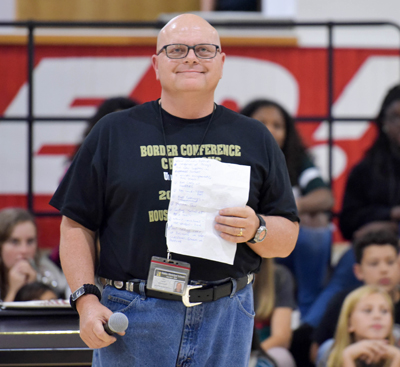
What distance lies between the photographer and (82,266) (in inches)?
63.1

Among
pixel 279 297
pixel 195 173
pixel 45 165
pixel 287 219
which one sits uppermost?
pixel 195 173

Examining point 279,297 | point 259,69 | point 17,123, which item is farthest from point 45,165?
point 279,297

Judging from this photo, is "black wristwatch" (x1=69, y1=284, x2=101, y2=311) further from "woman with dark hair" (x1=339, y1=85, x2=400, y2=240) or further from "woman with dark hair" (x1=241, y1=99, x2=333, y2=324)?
"woman with dark hair" (x1=339, y1=85, x2=400, y2=240)

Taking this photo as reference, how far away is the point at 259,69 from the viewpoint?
15.7 feet

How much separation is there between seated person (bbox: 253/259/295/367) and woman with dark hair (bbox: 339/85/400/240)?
0.66m

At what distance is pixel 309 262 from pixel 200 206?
7.53 feet

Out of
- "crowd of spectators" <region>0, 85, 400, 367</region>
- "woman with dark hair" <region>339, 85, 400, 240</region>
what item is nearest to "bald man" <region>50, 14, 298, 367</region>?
"crowd of spectators" <region>0, 85, 400, 367</region>

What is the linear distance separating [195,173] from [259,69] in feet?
11.1

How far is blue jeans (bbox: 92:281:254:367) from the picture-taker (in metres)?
1.54

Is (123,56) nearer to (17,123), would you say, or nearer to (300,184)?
(17,123)

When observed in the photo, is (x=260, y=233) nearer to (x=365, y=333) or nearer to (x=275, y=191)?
(x=275, y=191)

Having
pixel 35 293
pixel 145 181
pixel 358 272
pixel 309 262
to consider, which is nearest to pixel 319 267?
pixel 309 262

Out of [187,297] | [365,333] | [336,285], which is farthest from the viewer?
[336,285]

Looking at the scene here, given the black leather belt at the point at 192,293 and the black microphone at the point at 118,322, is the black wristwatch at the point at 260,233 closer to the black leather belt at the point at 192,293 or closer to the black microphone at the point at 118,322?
the black leather belt at the point at 192,293
